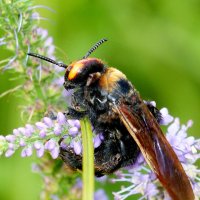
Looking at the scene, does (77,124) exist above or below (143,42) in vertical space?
below

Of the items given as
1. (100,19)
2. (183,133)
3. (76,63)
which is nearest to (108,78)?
(76,63)

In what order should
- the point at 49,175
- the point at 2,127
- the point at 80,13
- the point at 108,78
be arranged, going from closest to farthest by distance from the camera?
the point at 108,78 → the point at 49,175 → the point at 2,127 → the point at 80,13

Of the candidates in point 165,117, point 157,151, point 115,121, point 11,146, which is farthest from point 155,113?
point 11,146

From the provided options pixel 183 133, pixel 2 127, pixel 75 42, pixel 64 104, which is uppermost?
pixel 75 42

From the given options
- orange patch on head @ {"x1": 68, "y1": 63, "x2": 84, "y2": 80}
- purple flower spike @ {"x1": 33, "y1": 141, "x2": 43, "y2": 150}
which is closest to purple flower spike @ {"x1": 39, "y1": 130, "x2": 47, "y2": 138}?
purple flower spike @ {"x1": 33, "y1": 141, "x2": 43, "y2": 150}

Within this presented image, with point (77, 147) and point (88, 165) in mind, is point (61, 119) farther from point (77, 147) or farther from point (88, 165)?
point (88, 165)

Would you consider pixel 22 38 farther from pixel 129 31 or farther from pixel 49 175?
pixel 129 31
